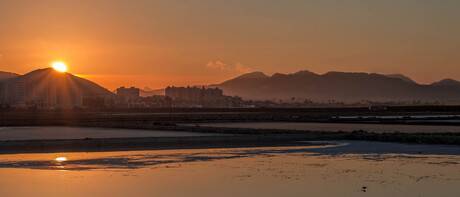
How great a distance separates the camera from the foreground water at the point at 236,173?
16.3m

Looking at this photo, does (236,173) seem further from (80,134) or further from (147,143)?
(80,134)

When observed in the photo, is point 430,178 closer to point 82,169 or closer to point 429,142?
point 82,169

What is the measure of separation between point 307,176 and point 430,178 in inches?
147

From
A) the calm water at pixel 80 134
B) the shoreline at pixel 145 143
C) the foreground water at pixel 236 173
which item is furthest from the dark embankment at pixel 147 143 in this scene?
the calm water at pixel 80 134

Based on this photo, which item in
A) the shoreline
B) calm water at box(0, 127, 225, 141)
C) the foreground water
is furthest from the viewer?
calm water at box(0, 127, 225, 141)

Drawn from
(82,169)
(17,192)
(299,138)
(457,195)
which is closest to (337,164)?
(457,195)

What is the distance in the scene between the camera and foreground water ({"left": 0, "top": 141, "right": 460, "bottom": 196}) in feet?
53.4

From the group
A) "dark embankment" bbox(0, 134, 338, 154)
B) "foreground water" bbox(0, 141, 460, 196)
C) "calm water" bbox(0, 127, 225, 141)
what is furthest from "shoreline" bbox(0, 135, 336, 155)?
"calm water" bbox(0, 127, 225, 141)

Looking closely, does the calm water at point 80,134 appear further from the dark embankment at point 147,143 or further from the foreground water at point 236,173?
the foreground water at point 236,173

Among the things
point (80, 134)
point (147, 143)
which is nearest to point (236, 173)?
point (147, 143)

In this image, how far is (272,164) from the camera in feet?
74.2

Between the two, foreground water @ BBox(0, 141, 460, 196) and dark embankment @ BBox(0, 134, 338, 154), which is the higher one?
dark embankment @ BBox(0, 134, 338, 154)

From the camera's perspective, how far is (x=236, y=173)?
20.0 m

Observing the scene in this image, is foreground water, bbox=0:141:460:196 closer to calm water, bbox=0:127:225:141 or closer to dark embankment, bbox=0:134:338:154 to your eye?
dark embankment, bbox=0:134:338:154
